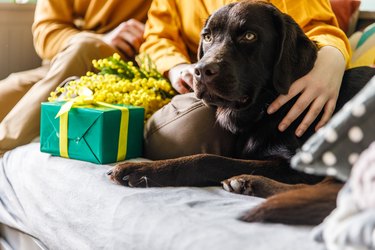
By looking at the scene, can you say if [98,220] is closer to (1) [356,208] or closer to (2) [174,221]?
(2) [174,221]

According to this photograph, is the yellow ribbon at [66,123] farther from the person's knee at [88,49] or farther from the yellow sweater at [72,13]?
the yellow sweater at [72,13]

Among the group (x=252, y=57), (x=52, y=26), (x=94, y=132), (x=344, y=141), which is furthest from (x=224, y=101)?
(x=52, y=26)

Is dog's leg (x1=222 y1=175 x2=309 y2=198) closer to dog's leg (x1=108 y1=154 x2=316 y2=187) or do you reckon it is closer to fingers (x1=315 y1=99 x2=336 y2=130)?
dog's leg (x1=108 y1=154 x2=316 y2=187)

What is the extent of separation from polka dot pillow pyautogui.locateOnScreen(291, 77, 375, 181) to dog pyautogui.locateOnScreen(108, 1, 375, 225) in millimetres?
459

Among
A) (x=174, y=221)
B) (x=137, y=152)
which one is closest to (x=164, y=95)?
(x=137, y=152)

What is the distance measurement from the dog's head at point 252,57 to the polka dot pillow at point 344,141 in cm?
62

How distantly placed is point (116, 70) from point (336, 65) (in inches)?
Answer: 29.1

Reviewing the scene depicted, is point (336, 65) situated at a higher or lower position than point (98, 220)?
higher

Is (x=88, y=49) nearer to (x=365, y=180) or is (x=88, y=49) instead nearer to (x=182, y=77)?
(x=182, y=77)

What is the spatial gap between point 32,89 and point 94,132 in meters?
0.65

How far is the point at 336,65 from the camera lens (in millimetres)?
1422

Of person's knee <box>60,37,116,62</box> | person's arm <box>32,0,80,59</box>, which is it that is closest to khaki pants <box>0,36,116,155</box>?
person's knee <box>60,37,116,62</box>

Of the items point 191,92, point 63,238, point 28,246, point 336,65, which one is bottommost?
point 28,246

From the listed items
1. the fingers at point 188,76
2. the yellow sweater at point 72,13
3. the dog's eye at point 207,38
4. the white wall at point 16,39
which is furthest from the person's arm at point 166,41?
the white wall at point 16,39
